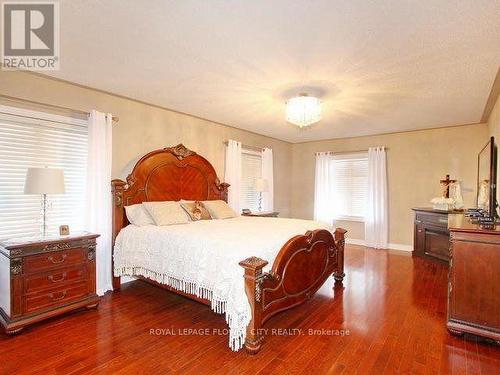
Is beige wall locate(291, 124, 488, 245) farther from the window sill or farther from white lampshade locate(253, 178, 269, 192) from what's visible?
white lampshade locate(253, 178, 269, 192)

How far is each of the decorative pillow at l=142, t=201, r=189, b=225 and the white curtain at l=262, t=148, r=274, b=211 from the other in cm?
258

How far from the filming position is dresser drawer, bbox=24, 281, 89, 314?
2500 mm

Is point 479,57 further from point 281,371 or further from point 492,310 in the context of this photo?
point 281,371

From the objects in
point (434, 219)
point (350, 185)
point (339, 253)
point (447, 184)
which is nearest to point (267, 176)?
point (350, 185)

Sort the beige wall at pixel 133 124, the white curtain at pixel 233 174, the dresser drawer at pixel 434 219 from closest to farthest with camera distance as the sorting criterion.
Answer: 1. the beige wall at pixel 133 124
2. the dresser drawer at pixel 434 219
3. the white curtain at pixel 233 174

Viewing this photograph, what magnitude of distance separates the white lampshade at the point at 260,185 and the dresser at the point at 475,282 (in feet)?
11.2

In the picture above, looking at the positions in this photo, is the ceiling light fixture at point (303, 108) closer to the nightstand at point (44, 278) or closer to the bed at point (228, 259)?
the bed at point (228, 259)

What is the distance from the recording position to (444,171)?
205 inches

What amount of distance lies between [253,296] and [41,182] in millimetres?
2193

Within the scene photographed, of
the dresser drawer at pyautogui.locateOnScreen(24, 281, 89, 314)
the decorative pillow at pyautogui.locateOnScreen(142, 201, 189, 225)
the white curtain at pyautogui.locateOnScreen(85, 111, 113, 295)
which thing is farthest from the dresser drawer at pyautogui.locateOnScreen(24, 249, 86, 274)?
the decorative pillow at pyautogui.locateOnScreen(142, 201, 189, 225)

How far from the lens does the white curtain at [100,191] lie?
3271mm

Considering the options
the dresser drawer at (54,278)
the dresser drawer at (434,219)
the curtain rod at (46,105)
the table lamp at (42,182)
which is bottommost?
the dresser drawer at (54,278)

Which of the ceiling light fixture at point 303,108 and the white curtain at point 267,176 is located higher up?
the ceiling light fixture at point 303,108

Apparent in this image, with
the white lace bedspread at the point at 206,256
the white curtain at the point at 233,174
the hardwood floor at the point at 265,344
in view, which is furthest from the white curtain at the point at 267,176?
the hardwood floor at the point at 265,344
